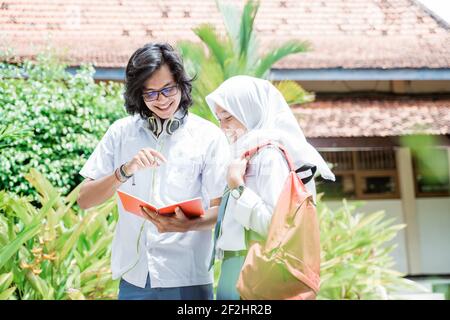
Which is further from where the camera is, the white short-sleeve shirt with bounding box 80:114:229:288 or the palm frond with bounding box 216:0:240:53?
the palm frond with bounding box 216:0:240:53

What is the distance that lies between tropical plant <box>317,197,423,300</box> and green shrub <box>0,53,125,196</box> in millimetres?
1456

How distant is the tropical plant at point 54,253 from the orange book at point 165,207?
2.76ft

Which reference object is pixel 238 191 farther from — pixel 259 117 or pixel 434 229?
pixel 434 229

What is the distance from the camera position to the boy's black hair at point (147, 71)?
1.92 metres

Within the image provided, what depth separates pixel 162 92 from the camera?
1948 millimetres

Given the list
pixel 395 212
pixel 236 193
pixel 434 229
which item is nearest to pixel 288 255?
pixel 236 193

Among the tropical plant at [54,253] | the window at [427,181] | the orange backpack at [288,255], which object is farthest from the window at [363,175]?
the orange backpack at [288,255]

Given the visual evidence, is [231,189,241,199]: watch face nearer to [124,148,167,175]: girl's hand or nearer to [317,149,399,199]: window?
[124,148,167,175]: girl's hand

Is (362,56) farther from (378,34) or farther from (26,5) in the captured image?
(26,5)

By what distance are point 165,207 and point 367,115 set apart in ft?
10.8

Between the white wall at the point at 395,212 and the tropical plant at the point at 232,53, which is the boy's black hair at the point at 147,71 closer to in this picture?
the tropical plant at the point at 232,53

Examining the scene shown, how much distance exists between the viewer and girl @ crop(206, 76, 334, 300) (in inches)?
67.6

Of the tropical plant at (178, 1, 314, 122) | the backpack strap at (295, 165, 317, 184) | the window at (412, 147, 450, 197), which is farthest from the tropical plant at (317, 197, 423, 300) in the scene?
the backpack strap at (295, 165, 317, 184)

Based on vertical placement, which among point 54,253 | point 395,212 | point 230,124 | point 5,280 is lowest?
point 5,280
